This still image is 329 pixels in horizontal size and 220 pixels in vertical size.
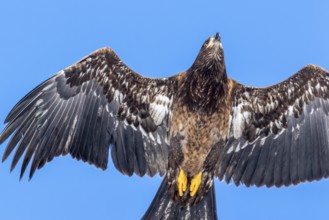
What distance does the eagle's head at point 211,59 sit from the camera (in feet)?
60.2

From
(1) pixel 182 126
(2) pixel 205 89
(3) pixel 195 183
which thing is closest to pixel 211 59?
(2) pixel 205 89

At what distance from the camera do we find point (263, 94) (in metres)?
19.1

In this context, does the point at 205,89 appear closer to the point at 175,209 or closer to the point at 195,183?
the point at 195,183

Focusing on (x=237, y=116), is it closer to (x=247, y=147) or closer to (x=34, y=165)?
(x=247, y=147)

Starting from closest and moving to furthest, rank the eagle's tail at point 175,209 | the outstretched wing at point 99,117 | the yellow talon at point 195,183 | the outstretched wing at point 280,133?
the eagle's tail at point 175,209
the yellow talon at point 195,183
the outstretched wing at point 99,117
the outstretched wing at point 280,133

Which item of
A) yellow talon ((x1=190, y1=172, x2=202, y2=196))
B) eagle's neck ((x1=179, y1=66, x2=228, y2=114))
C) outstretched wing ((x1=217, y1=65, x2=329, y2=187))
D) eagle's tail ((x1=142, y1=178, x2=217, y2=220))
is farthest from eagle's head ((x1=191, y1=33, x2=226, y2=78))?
eagle's tail ((x1=142, y1=178, x2=217, y2=220))

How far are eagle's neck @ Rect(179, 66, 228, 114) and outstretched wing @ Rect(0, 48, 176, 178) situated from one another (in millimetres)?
673

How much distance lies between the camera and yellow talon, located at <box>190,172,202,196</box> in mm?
18391

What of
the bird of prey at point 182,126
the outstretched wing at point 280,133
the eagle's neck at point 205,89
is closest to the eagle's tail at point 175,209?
the bird of prey at point 182,126

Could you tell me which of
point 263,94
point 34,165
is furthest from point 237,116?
point 34,165

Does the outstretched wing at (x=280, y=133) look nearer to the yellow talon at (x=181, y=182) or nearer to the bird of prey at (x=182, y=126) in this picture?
the bird of prey at (x=182, y=126)

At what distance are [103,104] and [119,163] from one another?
3.71 ft

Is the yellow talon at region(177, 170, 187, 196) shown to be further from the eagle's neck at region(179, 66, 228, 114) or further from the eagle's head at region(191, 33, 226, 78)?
the eagle's head at region(191, 33, 226, 78)

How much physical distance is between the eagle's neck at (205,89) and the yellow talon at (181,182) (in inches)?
47.0
